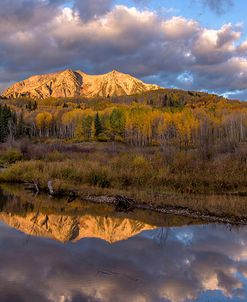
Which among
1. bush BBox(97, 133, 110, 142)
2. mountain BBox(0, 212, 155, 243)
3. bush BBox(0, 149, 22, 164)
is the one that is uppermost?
mountain BBox(0, 212, 155, 243)

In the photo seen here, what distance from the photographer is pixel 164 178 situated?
A: 27156 mm

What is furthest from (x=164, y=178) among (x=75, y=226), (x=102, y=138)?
(x=102, y=138)

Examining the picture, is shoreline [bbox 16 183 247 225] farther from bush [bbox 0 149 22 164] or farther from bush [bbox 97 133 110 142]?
bush [bbox 97 133 110 142]

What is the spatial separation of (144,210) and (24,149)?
3190 centimetres

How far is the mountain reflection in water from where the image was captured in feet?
34.0

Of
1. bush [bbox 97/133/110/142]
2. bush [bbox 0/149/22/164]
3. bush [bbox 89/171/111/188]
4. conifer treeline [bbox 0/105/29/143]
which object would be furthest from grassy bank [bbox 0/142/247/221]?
bush [bbox 97/133/110/142]

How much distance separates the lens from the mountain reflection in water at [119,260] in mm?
10375

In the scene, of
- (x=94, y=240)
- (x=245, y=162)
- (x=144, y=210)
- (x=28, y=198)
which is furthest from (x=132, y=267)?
(x=245, y=162)

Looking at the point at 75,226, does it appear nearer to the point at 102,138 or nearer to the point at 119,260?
the point at 119,260

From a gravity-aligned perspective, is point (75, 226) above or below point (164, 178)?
below

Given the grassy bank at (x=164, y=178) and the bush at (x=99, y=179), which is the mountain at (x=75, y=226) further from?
the bush at (x=99, y=179)

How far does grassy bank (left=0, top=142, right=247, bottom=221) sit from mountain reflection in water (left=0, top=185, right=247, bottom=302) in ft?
9.90

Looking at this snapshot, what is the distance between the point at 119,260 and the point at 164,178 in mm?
14355

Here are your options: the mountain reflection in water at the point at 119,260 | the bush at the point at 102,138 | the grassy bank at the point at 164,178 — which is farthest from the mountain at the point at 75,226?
the bush at the point at 102,138
